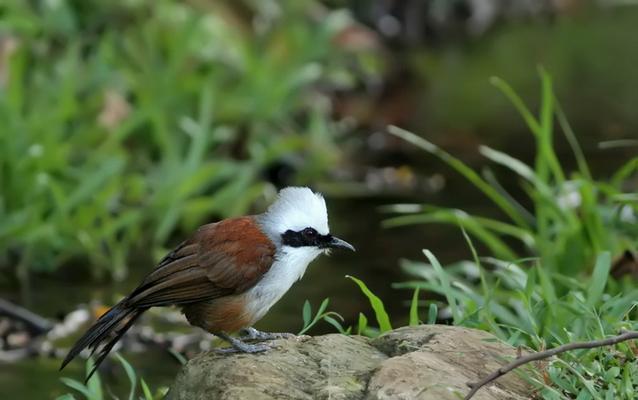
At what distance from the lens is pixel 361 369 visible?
3.99m

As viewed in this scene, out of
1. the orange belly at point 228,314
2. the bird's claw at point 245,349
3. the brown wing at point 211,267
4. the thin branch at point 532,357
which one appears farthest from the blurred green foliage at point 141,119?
the thin branch at point 532,357

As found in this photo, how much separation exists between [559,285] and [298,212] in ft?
6.43

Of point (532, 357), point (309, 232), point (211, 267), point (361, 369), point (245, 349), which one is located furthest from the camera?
point (211, 267)

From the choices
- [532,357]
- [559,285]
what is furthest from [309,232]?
[559,285]

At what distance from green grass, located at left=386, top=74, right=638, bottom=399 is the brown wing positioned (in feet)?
2.34

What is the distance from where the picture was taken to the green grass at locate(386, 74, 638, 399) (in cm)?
400

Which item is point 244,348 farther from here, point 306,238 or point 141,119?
point 141,119

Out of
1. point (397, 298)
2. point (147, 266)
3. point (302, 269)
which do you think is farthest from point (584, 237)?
point (147, 266)

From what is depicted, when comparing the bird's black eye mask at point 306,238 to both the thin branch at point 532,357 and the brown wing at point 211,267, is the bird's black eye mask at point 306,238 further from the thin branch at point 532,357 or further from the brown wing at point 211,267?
the thin branch at point 532,357

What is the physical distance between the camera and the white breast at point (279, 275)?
4.42 m

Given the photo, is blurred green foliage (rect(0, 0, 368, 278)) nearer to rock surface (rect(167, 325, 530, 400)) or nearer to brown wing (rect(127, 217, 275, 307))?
brown wing (rect(127, 217, 275, 307))

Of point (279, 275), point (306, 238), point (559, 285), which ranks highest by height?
point (306, 238)

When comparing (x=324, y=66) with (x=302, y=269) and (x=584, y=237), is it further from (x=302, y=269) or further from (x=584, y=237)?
(x=302, y=269)

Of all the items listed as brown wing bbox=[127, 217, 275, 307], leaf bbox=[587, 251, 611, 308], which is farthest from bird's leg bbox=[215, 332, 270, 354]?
leaf bbox=[587, 251, 611, 308]
